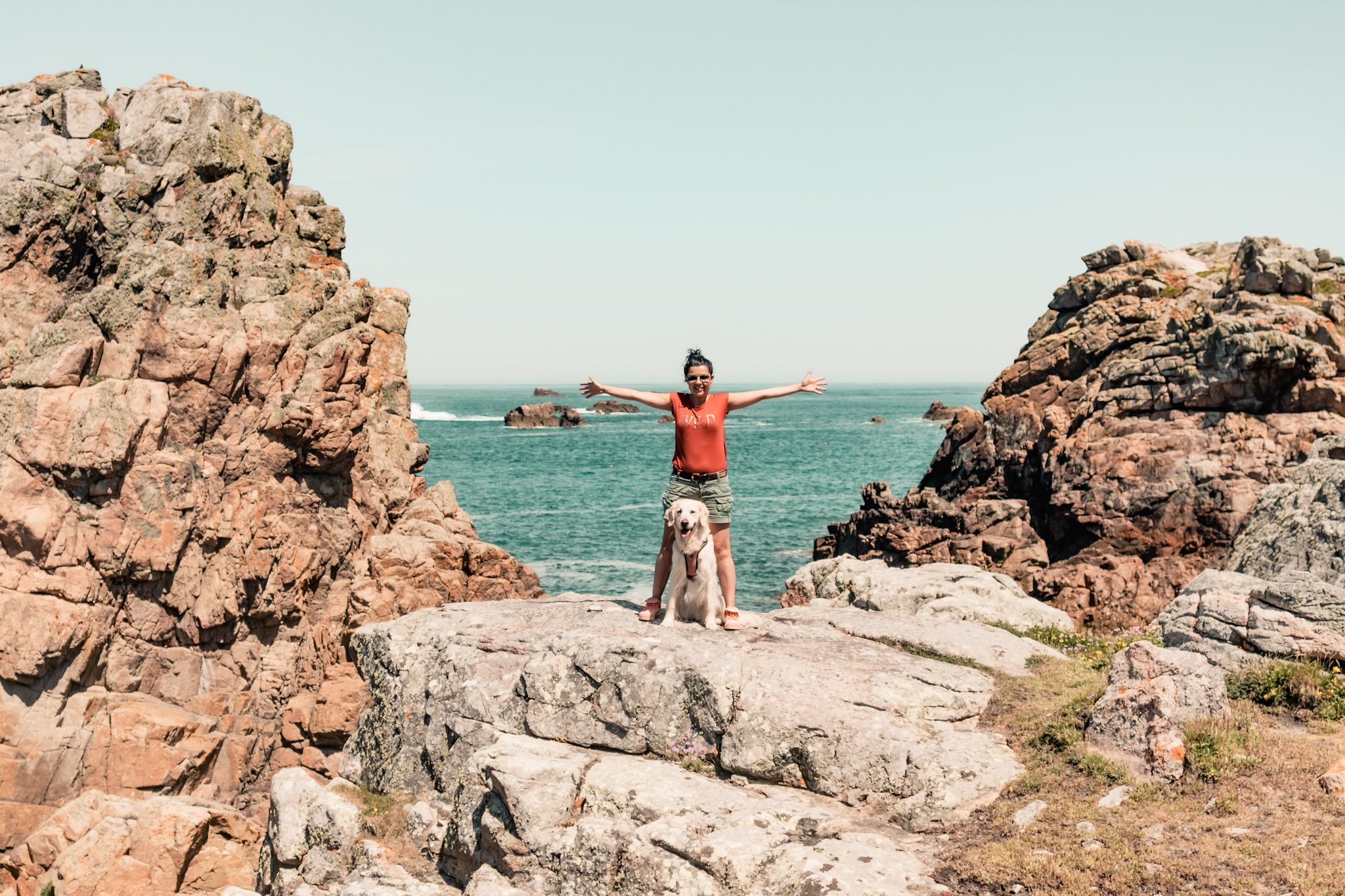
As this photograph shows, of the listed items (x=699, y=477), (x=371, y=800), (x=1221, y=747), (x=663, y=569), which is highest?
(x=699, y=477)

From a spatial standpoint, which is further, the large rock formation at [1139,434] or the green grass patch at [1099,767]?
the large rock formation at [1139,434]

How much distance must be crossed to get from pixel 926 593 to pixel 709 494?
6.92 meters

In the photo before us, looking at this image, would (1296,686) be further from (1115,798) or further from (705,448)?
(705,448)

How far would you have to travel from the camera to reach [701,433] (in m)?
11.7

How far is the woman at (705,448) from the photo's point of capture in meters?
11.6

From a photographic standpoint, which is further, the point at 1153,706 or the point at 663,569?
the point at 663,569

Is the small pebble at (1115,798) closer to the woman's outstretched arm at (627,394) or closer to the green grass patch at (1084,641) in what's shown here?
the green grass patch at (1084,641)

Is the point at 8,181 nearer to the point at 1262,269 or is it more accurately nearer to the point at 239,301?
the point at 239,301

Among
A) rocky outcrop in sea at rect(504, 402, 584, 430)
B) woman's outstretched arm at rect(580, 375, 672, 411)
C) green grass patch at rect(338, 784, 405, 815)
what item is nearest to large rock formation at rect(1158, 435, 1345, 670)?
woman's outstretched arm at rect(580, 375, 672, 411)

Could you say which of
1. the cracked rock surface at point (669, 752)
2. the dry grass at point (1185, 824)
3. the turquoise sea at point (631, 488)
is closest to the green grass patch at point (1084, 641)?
the cracked rock surface at point (669, 752)

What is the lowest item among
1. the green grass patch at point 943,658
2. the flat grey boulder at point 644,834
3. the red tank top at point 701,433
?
the flat grey boulder at point 644,834

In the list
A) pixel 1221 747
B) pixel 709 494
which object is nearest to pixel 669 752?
pixel 709 494

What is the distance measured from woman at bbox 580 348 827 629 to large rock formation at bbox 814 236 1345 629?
15049 millimetres

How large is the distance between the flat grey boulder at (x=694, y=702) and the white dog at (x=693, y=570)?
39 centimetres
